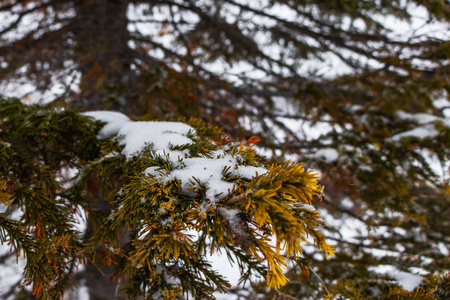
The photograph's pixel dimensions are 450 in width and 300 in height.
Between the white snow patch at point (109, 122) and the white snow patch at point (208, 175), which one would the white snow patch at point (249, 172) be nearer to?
the white snow patch at point (208, 175)

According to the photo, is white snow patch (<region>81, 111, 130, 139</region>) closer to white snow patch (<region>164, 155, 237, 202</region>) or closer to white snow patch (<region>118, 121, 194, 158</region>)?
white snow patch (<region>118, 121, 194, 158</region>)

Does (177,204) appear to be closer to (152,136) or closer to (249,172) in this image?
(249,172)

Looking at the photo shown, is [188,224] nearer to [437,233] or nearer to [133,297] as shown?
[133,297]

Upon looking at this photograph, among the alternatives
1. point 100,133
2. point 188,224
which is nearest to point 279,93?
point 100,133

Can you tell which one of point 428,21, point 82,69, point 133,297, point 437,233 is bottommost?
point 133,297

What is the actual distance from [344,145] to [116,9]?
418cm

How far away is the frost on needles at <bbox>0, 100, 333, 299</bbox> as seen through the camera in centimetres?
74

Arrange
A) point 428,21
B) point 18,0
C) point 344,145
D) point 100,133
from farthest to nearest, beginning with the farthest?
point 18,0 < point 428,21 < point 344,145 < point 100,133

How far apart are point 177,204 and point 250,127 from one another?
3.13 metres

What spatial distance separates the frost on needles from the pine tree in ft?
0.04

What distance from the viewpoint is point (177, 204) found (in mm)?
827

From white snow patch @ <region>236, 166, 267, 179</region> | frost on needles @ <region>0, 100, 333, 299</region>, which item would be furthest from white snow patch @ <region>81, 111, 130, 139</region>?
white snow patch @ <region>236, 166, 267, 179</region>

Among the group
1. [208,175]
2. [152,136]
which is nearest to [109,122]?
[152,136]

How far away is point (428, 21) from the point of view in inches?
122
